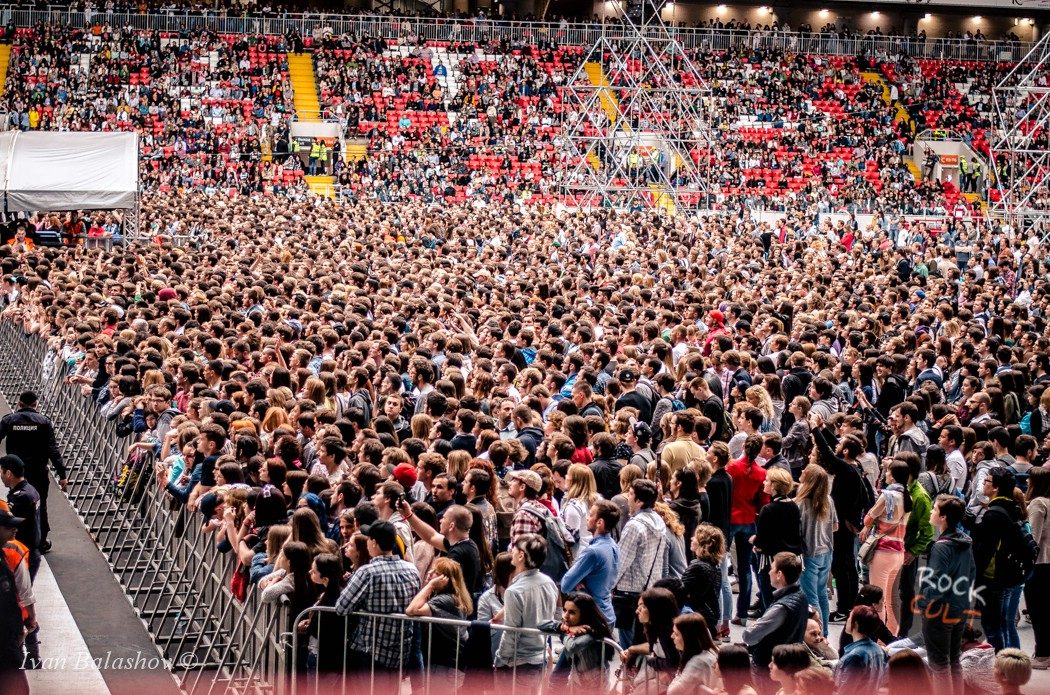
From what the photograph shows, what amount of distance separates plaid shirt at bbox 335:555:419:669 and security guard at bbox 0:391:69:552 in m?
4.77

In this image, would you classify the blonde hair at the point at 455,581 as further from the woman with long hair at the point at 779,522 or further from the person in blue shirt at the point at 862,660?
the woman with long hair at the point at 779,522

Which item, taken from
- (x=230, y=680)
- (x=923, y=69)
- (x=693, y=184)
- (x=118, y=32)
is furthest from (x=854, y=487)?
(x=923, y=69)

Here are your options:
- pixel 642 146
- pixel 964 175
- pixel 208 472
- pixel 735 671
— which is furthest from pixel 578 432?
pixel 964 175

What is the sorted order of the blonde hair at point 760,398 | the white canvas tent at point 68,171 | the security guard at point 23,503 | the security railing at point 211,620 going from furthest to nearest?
1. the white canvas tent at point 68,171
2. the blonde hair at point 760,398
3. the security guard at point 23,503
4. the security railing at point 211,620

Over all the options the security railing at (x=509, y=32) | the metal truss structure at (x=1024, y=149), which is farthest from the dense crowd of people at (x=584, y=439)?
the security railing at (x=509, y=32)

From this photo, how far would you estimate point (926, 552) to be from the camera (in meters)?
8.58

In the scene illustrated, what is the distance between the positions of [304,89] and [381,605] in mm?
40999

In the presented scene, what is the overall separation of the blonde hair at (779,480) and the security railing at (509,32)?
38694mm

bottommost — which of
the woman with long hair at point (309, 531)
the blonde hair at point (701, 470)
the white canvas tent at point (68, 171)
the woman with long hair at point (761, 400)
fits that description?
the woman with long hair at point (309, 531)

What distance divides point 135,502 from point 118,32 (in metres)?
38.9

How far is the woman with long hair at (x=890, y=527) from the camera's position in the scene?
8516 mm

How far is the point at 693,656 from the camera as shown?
19.7ft

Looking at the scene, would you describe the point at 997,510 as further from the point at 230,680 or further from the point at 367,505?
the point at 230,680

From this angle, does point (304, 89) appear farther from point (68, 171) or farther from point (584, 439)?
point (584, 439)
